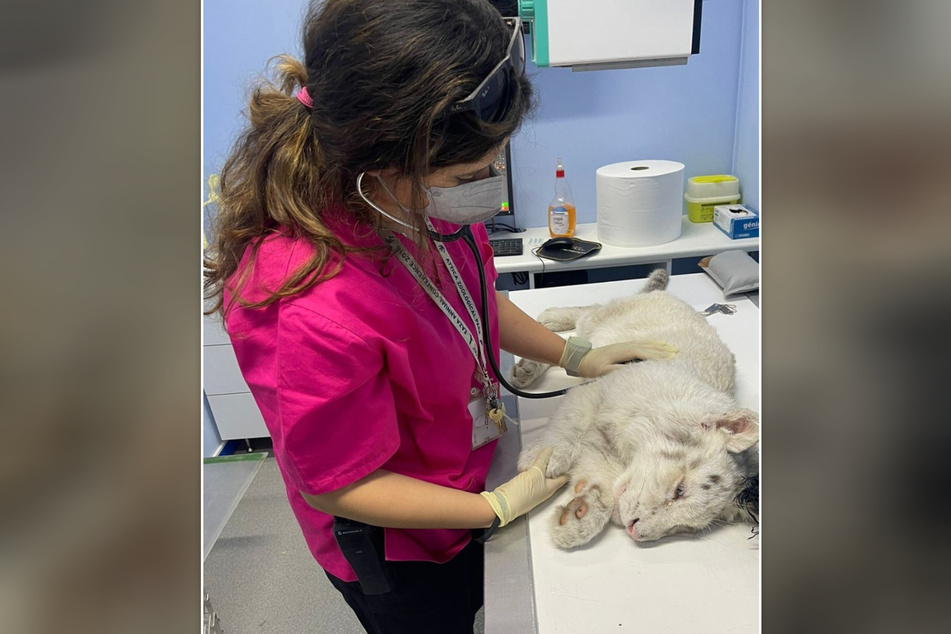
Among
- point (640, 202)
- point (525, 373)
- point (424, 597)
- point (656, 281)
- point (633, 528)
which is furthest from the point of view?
point (640, 202)

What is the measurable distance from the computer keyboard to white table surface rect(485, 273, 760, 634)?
156 cm

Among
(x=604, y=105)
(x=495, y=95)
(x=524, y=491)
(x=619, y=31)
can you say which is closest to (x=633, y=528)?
(x=524, y=491)

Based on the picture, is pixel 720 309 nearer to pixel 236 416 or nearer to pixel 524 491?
pixel 524 491

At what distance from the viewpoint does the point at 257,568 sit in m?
2.25

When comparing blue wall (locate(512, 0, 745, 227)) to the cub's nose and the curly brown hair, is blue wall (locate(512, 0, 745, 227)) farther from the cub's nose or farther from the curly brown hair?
the cub's nose

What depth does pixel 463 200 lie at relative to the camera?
89 centimetres

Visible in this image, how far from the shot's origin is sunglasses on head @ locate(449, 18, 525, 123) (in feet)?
2.46

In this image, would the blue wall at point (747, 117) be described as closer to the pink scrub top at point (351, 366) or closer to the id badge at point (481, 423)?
the id badge at point (481, 423)

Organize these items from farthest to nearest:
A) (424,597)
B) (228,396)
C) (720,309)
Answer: (228,396) → (720,309) → (424,597)

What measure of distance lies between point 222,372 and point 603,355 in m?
1.78

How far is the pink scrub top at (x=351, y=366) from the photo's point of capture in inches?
31.5

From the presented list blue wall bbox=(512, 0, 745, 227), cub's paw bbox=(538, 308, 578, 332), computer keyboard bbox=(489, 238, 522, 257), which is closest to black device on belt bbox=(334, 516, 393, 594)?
cub's paw bbox=(538, 308, 578, 332)
